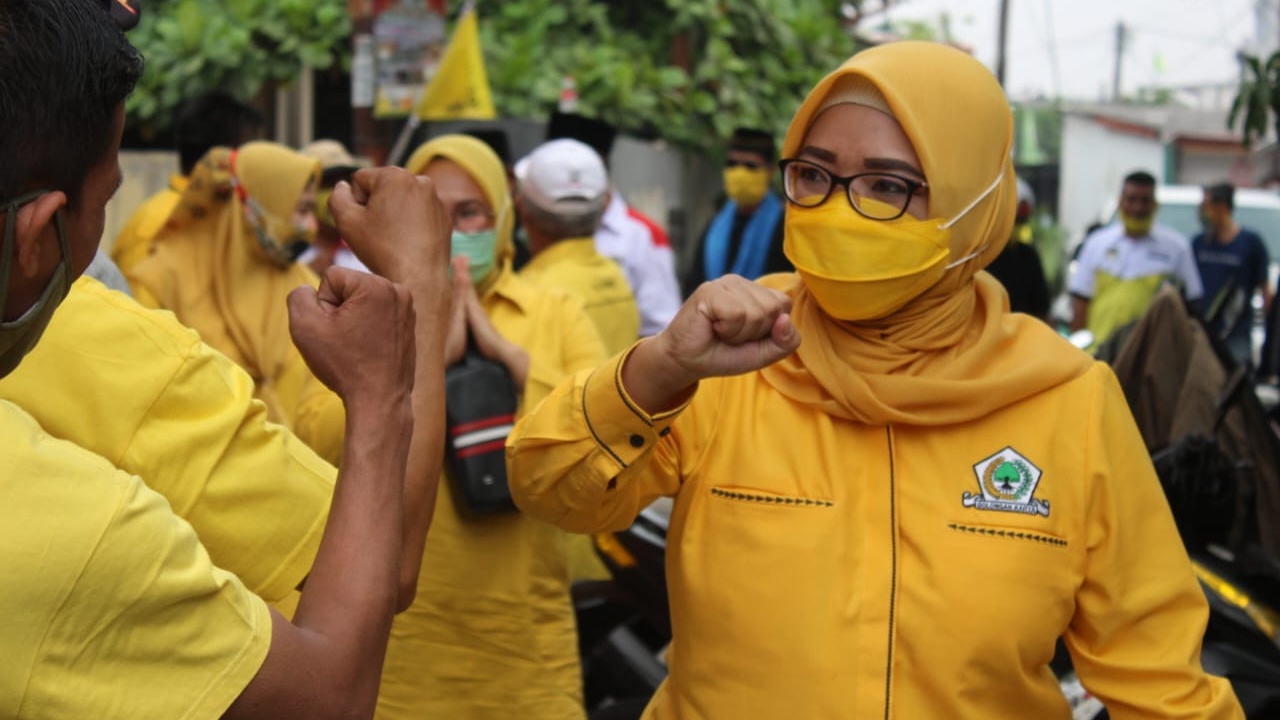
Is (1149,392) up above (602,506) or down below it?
below

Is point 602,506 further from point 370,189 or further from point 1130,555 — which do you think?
point 1130,555

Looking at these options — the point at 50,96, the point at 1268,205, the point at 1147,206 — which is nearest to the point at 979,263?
the point at 50,96

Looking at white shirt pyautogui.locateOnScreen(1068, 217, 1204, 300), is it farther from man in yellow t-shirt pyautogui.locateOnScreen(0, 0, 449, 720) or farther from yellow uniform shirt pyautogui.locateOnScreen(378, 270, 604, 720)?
man in yellow t-shirt pyautogui.locateOnScreen(0, 0, 449, 720)

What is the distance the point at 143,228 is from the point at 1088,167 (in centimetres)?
2629

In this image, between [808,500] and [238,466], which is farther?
[808,500]

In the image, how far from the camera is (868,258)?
247 cm

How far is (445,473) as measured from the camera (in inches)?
142

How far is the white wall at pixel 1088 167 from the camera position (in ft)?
95.8

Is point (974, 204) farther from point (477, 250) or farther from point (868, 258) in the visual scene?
point (477, 250)

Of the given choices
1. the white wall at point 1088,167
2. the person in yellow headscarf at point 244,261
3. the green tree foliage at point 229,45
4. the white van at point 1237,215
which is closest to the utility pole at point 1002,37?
the white wall at point 1088,167

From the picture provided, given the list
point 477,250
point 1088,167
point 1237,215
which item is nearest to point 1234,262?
point 1237,215

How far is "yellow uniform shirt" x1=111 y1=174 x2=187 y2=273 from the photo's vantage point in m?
6.08

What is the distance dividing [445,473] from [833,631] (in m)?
1.53

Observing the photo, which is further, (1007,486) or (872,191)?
(872,191)
